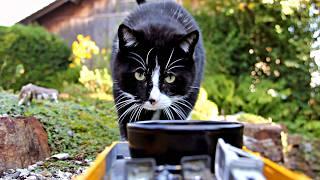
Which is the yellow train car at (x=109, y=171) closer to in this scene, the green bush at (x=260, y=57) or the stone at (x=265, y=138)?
the stone at (x=265, y=138)

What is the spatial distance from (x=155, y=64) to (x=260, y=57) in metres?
2.97

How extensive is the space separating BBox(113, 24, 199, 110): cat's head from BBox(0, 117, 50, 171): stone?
39cm

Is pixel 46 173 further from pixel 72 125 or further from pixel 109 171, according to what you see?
pixel 109 171

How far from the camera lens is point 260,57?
13.5ft

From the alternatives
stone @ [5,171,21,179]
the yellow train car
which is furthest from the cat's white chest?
the yellow train car

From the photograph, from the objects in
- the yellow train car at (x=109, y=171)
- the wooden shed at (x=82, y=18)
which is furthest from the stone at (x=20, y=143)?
the wooden shed at (x=82, y=18)

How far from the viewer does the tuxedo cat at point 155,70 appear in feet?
4.38

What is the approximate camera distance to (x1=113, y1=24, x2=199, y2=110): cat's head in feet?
4.35

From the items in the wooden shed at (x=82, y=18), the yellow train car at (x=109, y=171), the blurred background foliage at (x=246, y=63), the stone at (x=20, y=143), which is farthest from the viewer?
the wooden shed at (x=82, y=18)

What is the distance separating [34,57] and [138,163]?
4.30 m

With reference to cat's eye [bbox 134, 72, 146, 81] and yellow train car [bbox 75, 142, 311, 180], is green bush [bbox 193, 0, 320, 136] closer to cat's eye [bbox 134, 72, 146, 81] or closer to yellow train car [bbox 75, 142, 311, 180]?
cat's eye [bbox 134, 72, 146, 81]

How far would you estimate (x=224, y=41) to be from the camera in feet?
13.6

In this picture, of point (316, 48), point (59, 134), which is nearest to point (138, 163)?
point (59, 134)

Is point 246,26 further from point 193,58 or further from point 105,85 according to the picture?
point 193,58
